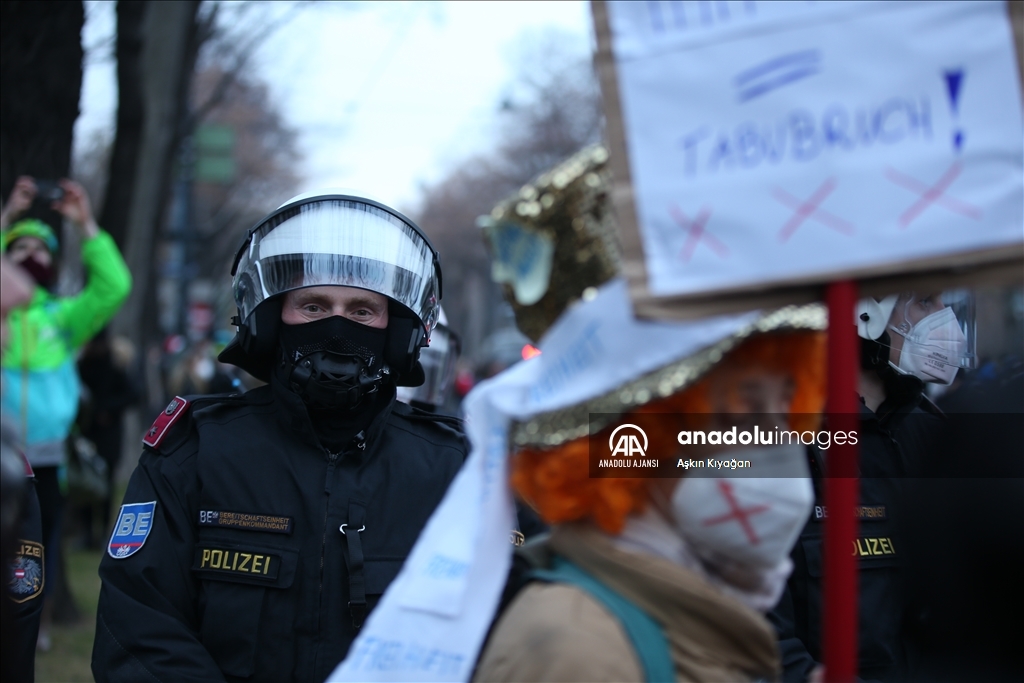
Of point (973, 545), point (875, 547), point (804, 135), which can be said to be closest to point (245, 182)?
point (875, 547)

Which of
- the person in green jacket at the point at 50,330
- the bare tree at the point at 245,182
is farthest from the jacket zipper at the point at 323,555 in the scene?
the bare tree at the point at 245,182

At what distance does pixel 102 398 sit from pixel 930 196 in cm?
933

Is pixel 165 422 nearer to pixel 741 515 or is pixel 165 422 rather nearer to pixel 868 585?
pixel 741 515

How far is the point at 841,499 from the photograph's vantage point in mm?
1725

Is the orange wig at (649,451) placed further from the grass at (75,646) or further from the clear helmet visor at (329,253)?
the grass at (75,646)

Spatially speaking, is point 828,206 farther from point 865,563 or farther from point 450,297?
point 450,297

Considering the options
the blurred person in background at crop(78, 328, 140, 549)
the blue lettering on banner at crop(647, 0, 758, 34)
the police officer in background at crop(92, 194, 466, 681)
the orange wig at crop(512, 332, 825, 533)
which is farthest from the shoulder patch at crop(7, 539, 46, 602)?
the blurred person in background at crop(78, 328, 140, 549)

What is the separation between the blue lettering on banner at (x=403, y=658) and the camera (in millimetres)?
1972

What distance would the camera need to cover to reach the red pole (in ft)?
5.54

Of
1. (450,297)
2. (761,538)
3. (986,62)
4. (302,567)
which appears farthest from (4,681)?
(450,297)

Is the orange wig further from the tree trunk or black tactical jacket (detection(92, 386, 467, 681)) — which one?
the tree trunk

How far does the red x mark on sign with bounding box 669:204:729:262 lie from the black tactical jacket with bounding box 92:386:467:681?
4.78 feet

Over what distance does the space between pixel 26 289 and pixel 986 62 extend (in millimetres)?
1616

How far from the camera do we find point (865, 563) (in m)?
3.05
